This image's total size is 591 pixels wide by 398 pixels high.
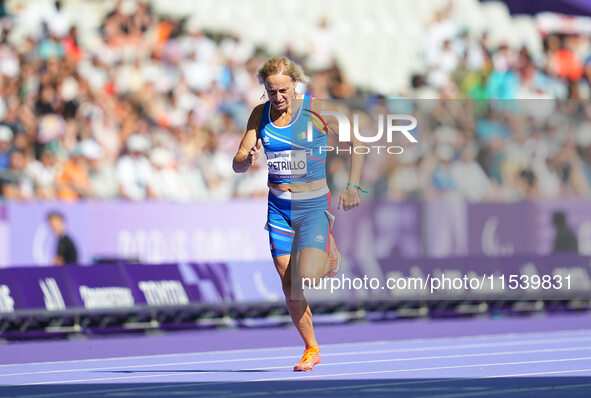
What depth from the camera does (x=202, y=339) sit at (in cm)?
1532

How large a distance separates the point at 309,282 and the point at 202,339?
5.18 m

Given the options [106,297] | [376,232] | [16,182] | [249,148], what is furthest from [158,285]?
[249,148]

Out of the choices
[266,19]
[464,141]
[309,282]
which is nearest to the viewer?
[309,282]

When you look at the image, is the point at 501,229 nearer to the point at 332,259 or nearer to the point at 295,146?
the point at 332,259

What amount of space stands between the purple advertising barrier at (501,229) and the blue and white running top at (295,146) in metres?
A: 9.87

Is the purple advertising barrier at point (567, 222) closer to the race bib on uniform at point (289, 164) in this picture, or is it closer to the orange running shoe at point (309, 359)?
the orange running shoe at point (309, 359)

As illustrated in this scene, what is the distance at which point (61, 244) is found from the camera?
16844 mm

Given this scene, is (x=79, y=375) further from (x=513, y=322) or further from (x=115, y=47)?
(x=115, y=47)

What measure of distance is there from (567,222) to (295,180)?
11460 mm

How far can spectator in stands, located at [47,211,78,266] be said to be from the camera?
16.8 metres

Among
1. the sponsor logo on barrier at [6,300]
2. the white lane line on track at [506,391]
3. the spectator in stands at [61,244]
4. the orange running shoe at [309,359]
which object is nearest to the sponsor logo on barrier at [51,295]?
the sponsor logo on barrier at [6,300]

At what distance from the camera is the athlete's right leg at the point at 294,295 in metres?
10.3

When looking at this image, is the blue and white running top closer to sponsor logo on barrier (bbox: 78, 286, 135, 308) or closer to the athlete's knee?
the athlete's knee

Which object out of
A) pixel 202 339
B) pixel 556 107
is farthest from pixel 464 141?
pixel 202 339
